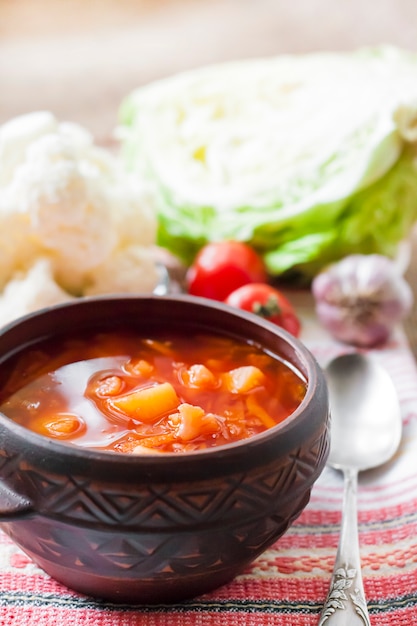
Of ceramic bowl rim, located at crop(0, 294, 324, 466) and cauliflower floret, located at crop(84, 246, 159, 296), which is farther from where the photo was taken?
cauliflower floret, located at crop(84, 246, 159, 296)

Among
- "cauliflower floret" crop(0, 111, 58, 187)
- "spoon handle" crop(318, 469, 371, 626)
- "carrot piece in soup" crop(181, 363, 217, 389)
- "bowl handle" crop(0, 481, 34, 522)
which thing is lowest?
"spoon handle" crop(318, 469, 371, 626)

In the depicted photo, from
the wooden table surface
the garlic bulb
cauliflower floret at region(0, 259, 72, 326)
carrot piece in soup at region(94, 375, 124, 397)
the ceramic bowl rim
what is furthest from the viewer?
the wooden table surface

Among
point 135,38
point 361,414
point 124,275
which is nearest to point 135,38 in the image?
point 135,38

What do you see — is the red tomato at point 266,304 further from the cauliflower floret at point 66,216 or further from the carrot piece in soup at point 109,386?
the carrot piece in soup at point 109,386

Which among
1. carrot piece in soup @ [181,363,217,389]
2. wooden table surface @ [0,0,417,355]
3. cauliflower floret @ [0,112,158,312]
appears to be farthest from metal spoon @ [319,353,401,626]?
wooden table surface @ [0,0,417,355]

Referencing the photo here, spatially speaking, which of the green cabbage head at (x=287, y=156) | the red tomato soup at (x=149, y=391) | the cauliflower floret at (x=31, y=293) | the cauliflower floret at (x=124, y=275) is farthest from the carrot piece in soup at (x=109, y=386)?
the green cabbage head at (x=287, y=156)

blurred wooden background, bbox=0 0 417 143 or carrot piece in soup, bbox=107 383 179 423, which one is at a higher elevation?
carrot piece in soup, bbox=107 383 179 423

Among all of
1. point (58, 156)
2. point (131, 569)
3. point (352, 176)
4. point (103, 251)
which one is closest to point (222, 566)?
point (131, 569)

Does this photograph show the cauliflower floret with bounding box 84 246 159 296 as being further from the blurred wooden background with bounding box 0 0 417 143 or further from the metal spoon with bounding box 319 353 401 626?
the blurred wooden background with bounding box 0 0 417 143
